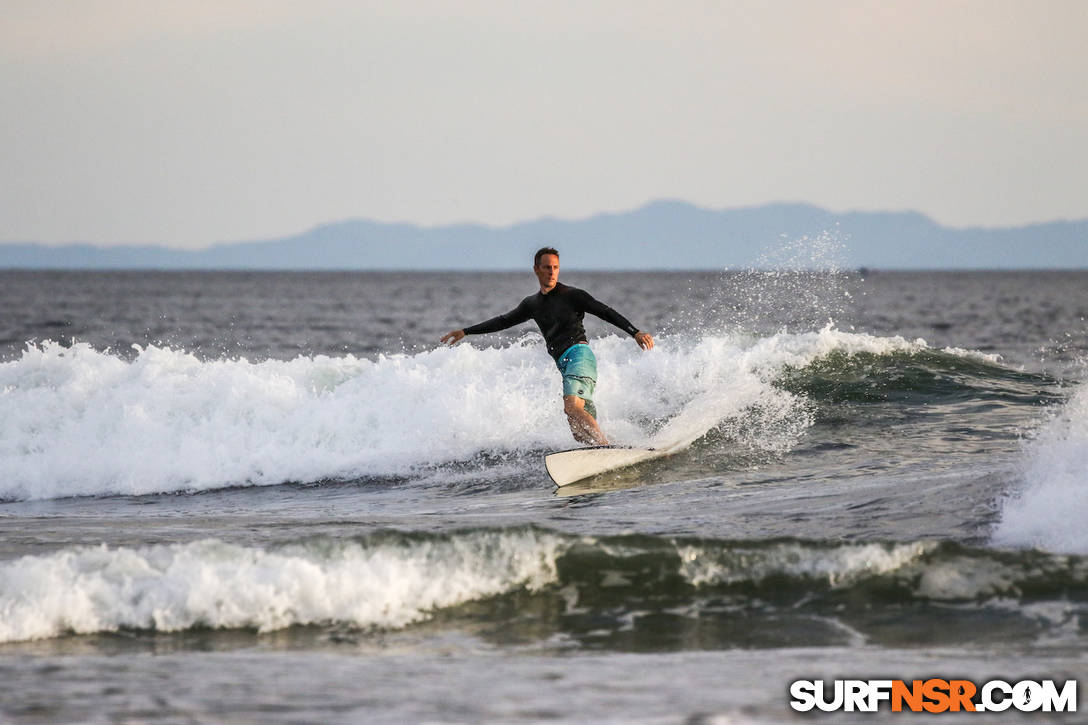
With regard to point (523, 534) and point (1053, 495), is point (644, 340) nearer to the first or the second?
point (523, 534)

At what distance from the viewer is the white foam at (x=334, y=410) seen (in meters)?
13.4

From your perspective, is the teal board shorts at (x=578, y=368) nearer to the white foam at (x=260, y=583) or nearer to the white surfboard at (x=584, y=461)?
the white surfboard at (x=584, y=461)

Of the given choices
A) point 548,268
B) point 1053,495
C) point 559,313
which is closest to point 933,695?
point 1053,495

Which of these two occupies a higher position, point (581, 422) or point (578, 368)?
point (578, 368)

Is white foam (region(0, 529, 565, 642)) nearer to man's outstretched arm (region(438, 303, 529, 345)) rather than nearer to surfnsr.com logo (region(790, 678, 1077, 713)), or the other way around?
surfnsr.com logo (region(790, 678, 1077, 713))

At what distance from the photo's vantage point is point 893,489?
31.5ft

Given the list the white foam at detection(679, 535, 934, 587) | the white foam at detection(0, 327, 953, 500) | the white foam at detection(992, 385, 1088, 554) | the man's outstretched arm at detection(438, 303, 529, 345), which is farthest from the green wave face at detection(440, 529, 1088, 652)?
the white foam at detection(0, 327, 953, 500)

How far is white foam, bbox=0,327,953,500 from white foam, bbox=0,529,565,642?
5603 mm

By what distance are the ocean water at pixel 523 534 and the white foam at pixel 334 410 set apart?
52 millimetres

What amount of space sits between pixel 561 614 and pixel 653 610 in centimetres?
57

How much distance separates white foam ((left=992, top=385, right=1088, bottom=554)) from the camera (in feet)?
24.8

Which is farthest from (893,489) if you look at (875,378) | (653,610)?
(875,378)

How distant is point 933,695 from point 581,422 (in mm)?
6532

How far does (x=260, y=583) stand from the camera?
22.7 ft
